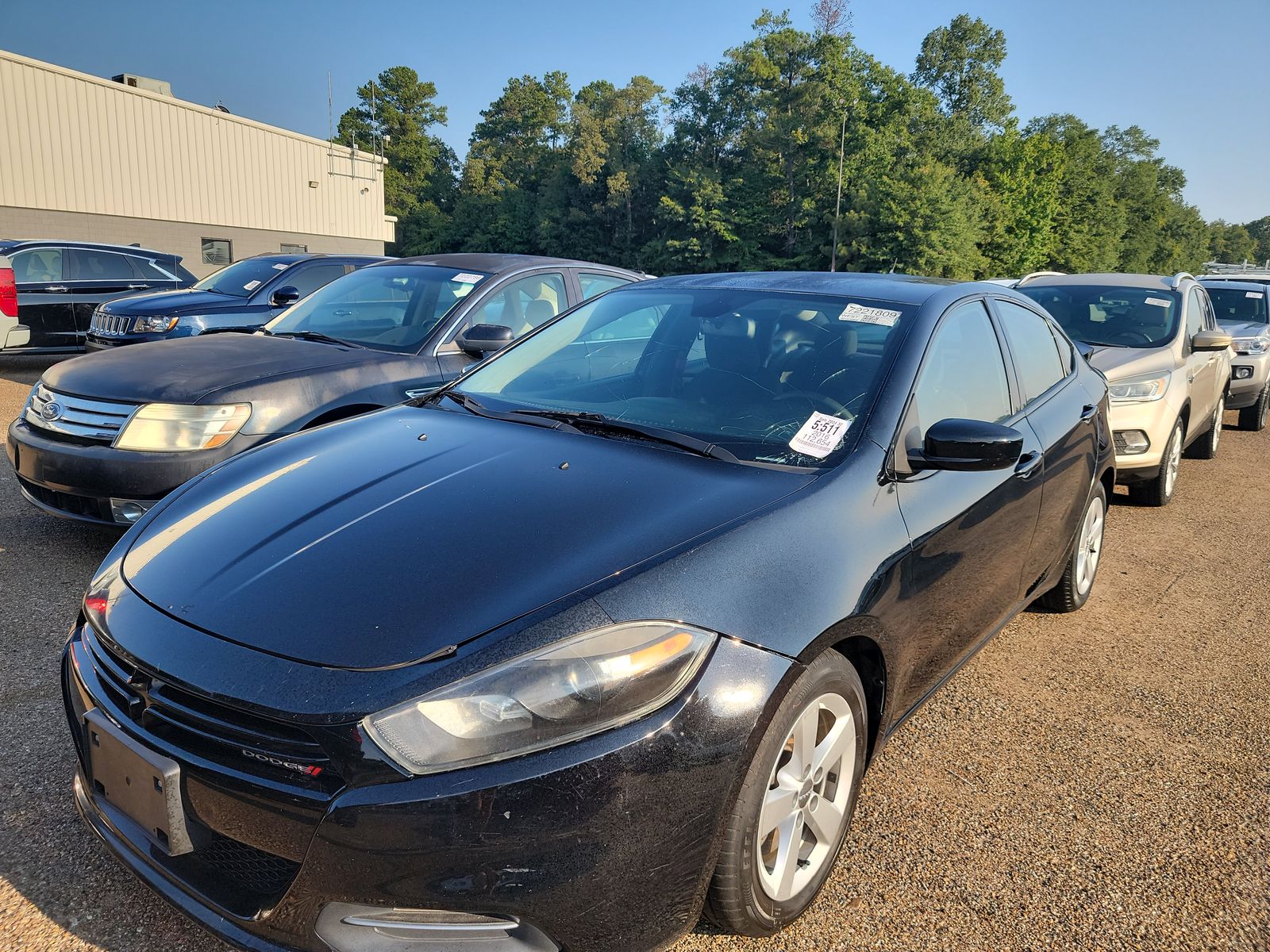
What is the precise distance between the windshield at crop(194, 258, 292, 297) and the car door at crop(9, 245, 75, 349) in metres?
1.42

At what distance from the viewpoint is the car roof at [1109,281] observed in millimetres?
7660

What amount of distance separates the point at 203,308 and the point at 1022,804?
8427 millimetres

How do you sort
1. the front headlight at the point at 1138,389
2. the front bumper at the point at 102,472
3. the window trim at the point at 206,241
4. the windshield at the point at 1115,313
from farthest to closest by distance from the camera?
the window trim at the point at 206,241
the windshield at the point at 1115,313
the front headlight at the point at 1138,389
the front bumper at the point at 102,472

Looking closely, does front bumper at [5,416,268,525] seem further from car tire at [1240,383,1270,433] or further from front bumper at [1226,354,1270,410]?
car tire at [1240,383,1270,433]

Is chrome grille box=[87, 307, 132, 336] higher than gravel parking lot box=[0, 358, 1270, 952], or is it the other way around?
chrome grille box=[87, 307, 132, 336]

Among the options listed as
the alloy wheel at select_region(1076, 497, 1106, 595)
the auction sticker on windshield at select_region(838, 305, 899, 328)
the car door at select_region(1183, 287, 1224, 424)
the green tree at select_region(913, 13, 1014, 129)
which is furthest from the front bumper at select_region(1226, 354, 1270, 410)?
the green tree at select_region(913, 13, 1014, 129)

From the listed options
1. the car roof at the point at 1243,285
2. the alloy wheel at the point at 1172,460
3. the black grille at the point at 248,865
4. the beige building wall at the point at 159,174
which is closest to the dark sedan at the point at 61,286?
the black grille at the point at 248,865

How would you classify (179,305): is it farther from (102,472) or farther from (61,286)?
(102,472)

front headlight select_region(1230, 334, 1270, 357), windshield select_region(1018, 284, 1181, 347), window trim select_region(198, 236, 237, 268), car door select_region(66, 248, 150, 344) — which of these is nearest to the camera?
windshield select_region(1018, 284, 1181, 347)

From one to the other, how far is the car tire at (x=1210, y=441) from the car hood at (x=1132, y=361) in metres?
2.02

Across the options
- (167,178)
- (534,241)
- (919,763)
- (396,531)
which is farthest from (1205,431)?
(534,241)

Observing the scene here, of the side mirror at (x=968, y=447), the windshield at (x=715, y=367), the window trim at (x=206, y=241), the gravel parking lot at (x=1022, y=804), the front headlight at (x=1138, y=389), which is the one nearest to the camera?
the gravel parking lot at (x=1022, y=804)

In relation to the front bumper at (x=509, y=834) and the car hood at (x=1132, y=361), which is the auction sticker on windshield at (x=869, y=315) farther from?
the car hood at (x=1132, y=361)

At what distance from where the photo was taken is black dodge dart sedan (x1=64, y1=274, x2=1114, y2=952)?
160 centimetres
